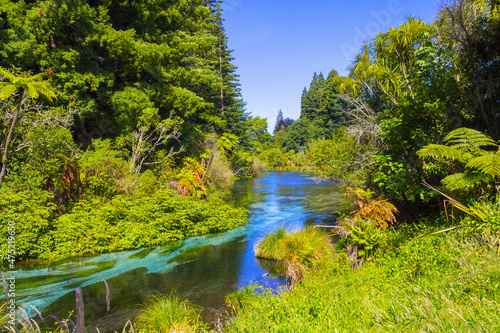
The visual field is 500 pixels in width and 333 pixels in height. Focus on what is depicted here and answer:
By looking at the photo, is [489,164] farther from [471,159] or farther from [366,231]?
[366,231]

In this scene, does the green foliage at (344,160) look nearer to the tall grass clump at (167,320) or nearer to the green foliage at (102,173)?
the tall grass clump at (167,320)

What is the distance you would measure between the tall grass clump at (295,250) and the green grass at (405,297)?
1.25m

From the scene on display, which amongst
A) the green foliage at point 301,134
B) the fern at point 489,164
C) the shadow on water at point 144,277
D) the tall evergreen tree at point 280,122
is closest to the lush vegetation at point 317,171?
the fern at point 489,164

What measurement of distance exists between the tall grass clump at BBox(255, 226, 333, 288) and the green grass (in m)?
1.25

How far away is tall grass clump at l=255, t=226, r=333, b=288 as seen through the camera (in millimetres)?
6834

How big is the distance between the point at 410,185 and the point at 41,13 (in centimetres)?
1385

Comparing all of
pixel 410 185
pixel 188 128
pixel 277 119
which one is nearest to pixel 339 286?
pixel 410 185

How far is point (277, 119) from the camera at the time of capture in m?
101

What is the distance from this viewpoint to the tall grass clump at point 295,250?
22.4 ft

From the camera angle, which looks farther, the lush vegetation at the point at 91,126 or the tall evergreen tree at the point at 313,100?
the tall evergreen tree at the point at 313,100

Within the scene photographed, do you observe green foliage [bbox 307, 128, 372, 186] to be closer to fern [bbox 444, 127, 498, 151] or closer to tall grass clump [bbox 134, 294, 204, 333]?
fern [bbox 444, 127, 498, 151]

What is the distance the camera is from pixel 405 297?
11.4 ft

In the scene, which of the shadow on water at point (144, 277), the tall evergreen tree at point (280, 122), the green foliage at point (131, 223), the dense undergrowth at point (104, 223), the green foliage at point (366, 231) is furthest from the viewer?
the tall evergreen tree at point (280, 122)

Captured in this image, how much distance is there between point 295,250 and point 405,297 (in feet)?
14.3
